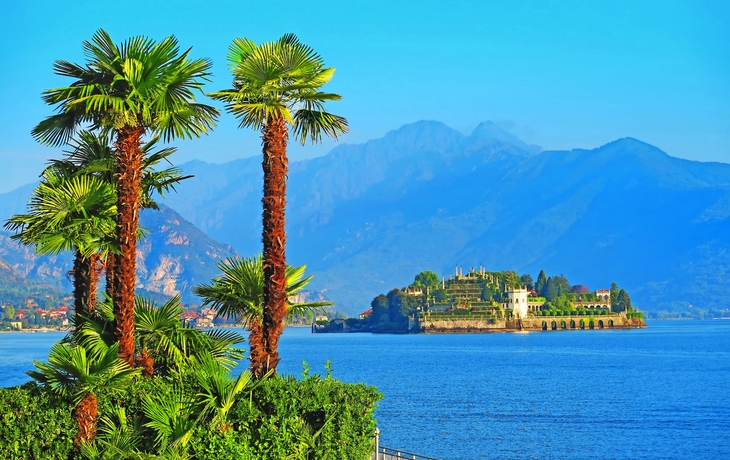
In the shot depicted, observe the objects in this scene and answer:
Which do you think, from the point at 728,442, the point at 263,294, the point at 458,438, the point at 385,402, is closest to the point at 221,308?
the point at 263,294

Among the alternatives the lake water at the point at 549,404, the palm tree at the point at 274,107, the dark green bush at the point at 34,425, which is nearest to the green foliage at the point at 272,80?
the palm tree at the point at 274,107

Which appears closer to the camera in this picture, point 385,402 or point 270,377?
point 270,377

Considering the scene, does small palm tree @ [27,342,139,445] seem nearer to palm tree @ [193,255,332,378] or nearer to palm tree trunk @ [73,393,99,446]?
palm tree trunk @ [73,393,99,446]

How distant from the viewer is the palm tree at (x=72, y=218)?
2409 centimetres

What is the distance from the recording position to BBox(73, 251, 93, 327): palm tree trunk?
25.0m

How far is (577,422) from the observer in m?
69.9

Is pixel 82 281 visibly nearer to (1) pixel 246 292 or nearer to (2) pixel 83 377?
(1) pixel 246 292

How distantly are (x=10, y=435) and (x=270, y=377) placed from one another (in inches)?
207

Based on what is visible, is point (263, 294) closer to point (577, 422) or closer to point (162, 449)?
point (162, 449)

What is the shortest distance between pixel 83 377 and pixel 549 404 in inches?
2610

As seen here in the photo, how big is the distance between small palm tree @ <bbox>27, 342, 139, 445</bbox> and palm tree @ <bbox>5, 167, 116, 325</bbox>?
3.40 meters

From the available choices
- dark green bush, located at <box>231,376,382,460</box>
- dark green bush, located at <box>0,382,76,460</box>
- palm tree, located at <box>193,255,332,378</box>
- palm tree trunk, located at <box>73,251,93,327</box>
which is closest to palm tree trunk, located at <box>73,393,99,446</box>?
dark green bush, located at <box>0,382,76,460</box>

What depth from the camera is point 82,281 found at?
2516 cm

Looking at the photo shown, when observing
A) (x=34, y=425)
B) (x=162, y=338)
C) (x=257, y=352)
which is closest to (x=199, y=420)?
(x=162, y=338)
